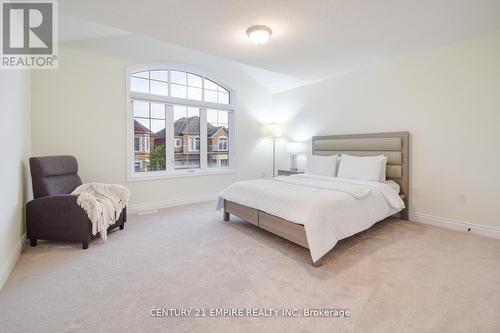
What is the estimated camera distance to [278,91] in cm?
586

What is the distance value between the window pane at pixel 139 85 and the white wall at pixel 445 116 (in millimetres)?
3603

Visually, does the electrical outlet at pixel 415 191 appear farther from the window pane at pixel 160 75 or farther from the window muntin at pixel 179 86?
the window pane at pixel 160 75

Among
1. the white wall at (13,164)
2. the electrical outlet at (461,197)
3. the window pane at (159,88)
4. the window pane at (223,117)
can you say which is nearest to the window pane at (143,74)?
the window pane at (159,88)

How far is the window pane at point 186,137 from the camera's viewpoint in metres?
4.74

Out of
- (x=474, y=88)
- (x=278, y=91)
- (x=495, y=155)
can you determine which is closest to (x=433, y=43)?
(x=474, y=88)

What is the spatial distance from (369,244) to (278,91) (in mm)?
4176

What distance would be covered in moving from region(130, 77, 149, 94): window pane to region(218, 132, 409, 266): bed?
2.38 m

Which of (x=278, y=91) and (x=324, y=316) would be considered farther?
(x=278, y=91)

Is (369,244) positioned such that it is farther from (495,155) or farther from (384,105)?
(384,105)

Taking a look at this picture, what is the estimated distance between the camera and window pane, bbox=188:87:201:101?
481 centimetres

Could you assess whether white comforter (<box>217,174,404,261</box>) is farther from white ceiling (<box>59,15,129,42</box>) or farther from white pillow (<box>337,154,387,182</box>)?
white ceiling (<box>59,15,129,42</box>)

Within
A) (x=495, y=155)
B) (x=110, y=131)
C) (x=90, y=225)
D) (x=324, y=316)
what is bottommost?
(x=324, y=316)

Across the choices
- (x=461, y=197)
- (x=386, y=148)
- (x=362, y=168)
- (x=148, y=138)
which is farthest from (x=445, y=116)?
(x=148, y=138)

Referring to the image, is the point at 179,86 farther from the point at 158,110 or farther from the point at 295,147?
the point at 295,147
